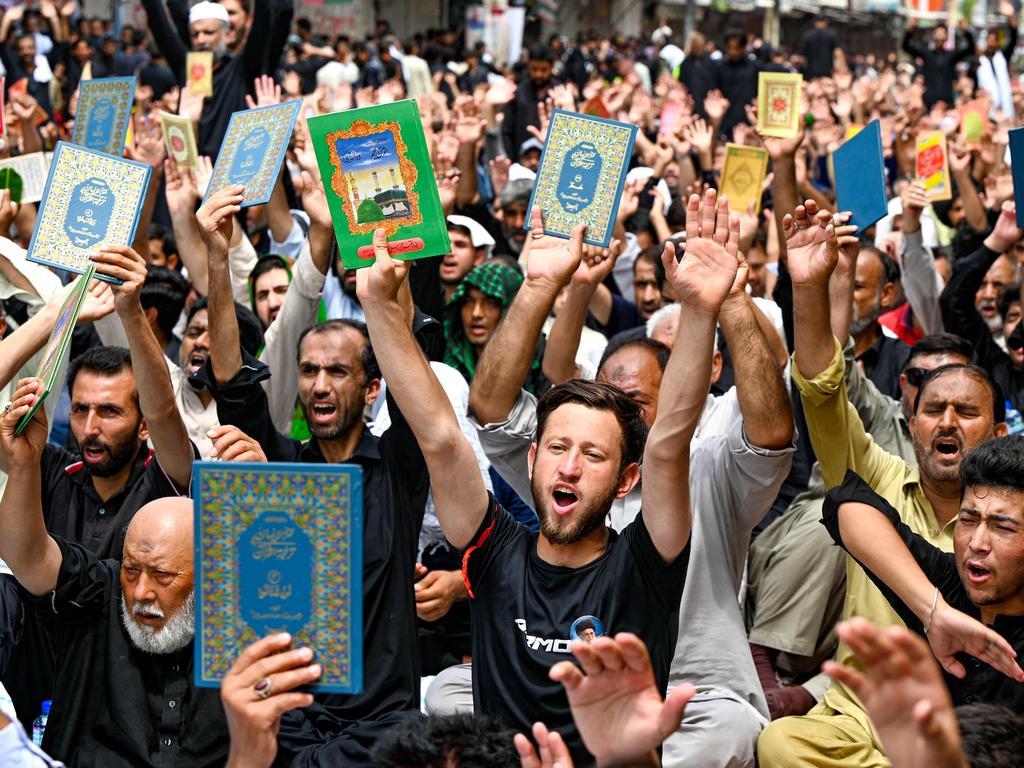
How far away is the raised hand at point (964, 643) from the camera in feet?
9.45

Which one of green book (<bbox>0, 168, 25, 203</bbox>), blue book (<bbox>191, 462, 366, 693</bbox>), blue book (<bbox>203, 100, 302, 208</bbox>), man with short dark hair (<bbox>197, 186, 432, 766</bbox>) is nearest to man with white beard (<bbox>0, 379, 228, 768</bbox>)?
man with short dark hair (<bbox>197, 186, 432, 766</bbox>)

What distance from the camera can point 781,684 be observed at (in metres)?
4.45

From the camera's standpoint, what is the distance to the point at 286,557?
2490 millimetres

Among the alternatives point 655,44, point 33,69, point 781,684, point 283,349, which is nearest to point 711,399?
point 781,684

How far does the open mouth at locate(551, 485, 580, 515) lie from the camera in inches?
123

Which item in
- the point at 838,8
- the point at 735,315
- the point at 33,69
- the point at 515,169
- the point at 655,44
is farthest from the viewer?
the point at 838,8

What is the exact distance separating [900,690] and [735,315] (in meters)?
1.80

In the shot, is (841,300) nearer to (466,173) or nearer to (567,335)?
(567,335)

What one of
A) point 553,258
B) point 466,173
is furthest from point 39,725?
point 466,173

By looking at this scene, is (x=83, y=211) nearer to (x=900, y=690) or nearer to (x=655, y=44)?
(x=900, y=690)

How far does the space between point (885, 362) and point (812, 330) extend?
205 cm

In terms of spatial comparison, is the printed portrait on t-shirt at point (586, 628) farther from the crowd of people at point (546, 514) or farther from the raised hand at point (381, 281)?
the raised hand at point (381, 281)

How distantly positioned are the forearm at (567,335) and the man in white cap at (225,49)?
12.9 feet

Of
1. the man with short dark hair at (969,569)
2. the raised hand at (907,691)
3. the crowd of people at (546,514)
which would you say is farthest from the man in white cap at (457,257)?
the raised hand at (907,691)
